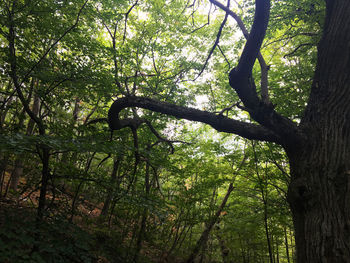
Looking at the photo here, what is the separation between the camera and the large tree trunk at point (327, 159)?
6.66 ft

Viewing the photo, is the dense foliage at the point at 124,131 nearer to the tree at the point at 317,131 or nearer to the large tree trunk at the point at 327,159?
the tree at the point at 317,131

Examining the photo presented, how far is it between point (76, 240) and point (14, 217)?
753 mm

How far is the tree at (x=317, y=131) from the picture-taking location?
2.07 metres

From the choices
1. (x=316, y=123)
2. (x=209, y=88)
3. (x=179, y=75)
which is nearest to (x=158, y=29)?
(x=179, y=75)

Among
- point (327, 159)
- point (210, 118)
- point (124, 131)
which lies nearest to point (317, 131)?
point (327, 159)

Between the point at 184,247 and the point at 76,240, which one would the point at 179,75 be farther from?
the point at 184,247

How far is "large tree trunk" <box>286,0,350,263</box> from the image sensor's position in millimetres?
2031

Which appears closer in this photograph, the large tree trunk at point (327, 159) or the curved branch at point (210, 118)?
the large tree trunk at point (327, 159)

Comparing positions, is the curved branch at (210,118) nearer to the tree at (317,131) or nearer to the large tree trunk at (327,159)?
the tree at (317,131)

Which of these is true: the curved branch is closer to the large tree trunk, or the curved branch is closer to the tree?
the tree

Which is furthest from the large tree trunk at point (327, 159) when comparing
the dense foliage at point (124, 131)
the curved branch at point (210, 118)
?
the dense foliage at point (124, 131)

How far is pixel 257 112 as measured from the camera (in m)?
2.67

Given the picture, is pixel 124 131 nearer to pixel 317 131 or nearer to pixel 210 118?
pixel 210 118

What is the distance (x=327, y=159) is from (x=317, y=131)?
380 mm
